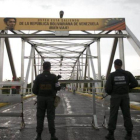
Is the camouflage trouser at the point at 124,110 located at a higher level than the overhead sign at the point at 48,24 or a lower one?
lower

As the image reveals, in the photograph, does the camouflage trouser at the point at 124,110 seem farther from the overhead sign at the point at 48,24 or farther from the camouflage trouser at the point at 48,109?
the overhead sign at the point at 48,24

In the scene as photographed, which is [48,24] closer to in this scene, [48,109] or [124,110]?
[48,109]

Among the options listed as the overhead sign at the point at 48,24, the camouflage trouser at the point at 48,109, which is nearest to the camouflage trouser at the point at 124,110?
the camouflage trouser at the point at 48,109

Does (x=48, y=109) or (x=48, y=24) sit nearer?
(x=48, y=109)

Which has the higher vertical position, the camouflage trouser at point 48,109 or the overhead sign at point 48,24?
the overhead sign at point 48,24

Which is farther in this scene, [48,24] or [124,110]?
[48,24]

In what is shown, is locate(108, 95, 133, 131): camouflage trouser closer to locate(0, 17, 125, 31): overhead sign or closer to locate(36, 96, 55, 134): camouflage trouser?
locate(36, 96, 55, 134): camouflage trouser

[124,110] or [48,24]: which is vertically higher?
[48,24]

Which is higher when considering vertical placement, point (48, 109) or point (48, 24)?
point (48, 24)

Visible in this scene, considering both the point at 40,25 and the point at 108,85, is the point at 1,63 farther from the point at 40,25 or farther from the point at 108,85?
the point at 108,85

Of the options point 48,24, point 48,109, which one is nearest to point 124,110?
point 48,109

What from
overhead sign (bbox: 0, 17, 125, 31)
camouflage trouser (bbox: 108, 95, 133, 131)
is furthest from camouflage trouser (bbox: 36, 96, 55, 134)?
overhead sign (bbox: 0, 17, 125, 31)

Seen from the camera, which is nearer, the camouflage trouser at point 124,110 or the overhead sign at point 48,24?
the camouflage trouser at point 124,110

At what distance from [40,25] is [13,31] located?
2.18 metres
